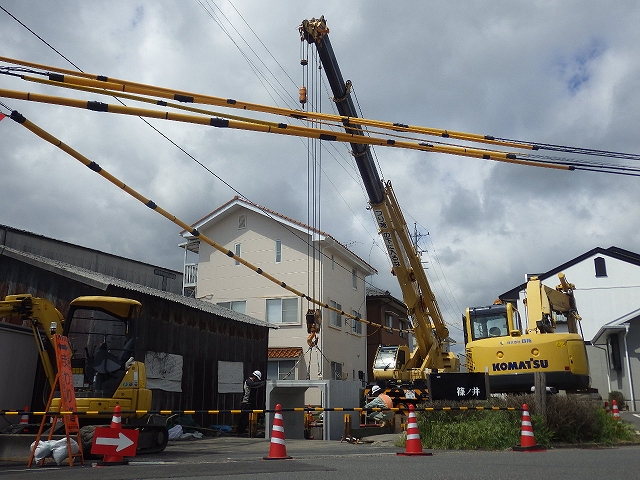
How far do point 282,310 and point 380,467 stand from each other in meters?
24.6

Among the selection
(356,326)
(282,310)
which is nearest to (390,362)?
(282,310)

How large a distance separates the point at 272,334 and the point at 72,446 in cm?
2263

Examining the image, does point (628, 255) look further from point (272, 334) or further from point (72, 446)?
point (72, 446)

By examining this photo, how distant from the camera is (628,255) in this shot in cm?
3612

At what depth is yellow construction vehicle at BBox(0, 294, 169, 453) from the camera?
447 inches

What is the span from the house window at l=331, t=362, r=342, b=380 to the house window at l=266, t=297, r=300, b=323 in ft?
11.4

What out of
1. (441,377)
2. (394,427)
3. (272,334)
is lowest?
(394,427)

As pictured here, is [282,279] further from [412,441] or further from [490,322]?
[412,441]

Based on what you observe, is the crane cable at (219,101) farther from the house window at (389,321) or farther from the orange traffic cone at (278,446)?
the house window at (389,321)

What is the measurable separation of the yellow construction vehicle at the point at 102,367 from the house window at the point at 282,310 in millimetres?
19985

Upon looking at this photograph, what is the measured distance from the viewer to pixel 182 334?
19516 mm

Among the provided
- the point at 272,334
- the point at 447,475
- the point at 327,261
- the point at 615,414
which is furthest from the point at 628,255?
the point at 447,475

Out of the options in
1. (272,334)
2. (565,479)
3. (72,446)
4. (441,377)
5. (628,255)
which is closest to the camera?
(565,479)

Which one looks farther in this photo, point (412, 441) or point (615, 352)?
point (615, 352)
